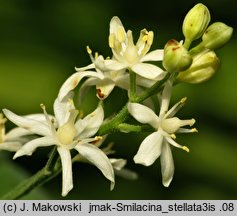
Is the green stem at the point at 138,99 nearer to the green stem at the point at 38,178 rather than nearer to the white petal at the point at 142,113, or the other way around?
the white petal at the point at 142,113

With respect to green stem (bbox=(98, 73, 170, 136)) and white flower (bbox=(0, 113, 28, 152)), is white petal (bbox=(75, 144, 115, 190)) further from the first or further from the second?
white flower (bbox=(0, 113, 28, 152))

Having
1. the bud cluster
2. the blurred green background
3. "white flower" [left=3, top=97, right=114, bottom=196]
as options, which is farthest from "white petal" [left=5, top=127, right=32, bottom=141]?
the blurred green background

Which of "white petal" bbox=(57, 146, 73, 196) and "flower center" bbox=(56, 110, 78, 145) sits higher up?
"flower center" bbox=(56, 110, 78, 145)

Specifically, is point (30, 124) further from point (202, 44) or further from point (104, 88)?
point (202, 44)

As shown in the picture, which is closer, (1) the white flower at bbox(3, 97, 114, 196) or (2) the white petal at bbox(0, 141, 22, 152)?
(1) the white flower at bbox(3, 97, 114, 196)

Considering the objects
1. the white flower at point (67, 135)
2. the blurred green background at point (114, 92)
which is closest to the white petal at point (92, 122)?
the white flower at point (67, 135)

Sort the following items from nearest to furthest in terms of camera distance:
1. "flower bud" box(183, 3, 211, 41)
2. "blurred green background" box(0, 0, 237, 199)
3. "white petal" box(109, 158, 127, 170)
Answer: "flower bud" box(183, 3, 211, 41), "white petal" box(109, 158, 127, 170), "blurred green background" box(0, 0, 237, 199)

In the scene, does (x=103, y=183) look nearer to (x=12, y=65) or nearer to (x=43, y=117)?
(x=12, y=65)
